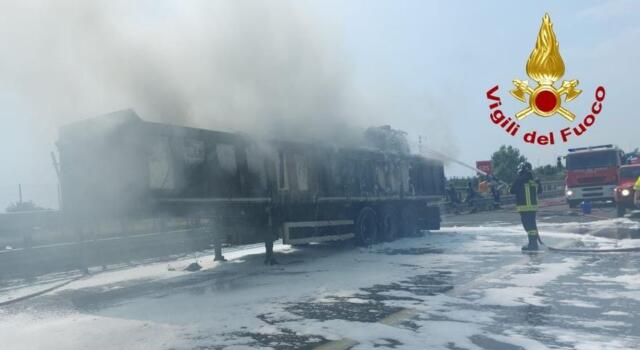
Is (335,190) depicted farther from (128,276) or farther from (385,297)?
(385,297)

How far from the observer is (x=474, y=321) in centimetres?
500

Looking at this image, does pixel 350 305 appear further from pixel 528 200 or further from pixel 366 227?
pixel 366 227

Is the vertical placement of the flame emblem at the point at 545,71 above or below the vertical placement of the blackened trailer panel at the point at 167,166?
above

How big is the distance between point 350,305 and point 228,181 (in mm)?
4084

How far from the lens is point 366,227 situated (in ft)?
41.7

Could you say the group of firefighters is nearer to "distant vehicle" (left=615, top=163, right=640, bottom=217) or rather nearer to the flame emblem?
the flame emblem

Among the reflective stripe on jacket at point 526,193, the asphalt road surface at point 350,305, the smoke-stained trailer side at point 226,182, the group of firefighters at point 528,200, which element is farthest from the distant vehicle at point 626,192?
the smoke-stained trailer side at point 226,182

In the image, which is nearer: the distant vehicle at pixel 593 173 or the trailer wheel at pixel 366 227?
the trailer wheel at pixel 366 227

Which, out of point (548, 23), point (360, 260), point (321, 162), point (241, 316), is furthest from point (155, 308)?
point (548, 23)

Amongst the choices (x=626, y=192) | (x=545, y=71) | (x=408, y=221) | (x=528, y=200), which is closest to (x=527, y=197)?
(x=528, y=200)

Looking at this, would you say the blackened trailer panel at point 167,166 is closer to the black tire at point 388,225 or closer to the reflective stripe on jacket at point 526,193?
the black tire at point 388,225

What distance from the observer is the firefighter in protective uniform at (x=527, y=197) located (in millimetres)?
10188

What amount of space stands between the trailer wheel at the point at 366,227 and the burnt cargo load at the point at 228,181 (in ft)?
0.08

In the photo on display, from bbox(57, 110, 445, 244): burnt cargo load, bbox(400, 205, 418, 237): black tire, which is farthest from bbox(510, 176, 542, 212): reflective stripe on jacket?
bbox(400, 205, 418, 237): black tire
